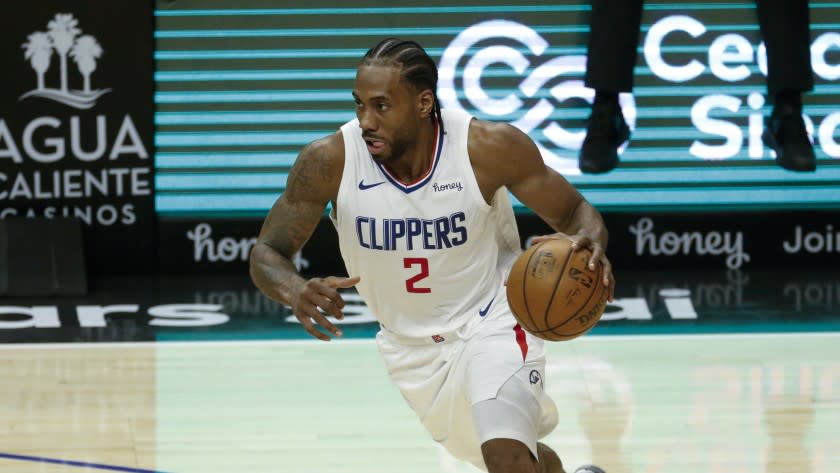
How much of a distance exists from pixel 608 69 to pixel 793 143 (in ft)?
4.17

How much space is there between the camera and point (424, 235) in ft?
13.6

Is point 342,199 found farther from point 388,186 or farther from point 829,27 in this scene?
point 829,27

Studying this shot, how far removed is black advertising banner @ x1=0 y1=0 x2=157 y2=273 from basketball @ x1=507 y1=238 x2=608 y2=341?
17.5 ft

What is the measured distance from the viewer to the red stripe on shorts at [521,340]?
13.5 ft

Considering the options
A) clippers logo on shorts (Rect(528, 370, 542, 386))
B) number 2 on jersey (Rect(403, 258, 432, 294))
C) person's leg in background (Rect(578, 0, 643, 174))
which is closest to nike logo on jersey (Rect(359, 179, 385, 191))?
number 2 on jersey (Rect(403, 258, 432, 294))

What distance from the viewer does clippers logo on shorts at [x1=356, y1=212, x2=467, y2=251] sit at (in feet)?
13.6

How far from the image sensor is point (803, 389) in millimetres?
6410

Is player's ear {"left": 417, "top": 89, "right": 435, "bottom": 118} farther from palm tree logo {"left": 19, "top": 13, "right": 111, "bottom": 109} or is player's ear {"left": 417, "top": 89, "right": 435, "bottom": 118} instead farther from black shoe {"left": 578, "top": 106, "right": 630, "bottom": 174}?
palm tree logo {"left": 19, "top": 13, "right": 111, "bottom": 109}

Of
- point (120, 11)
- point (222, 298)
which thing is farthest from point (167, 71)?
point (222, 298)

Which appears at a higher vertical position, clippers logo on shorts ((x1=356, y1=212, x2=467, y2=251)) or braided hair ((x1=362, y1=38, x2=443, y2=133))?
braided hair ((x1=362, y1=38, x2=443, y2=133))

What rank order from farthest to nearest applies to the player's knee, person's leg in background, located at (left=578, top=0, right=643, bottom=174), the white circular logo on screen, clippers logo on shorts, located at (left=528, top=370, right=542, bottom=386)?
the white circular logo on screen < person's leg in background, located at (left=578, top=0, right=643, bottom=174) < clippers logo on shorts, located at (left=528, top=370, right=542, bottom=386) < the player's knee

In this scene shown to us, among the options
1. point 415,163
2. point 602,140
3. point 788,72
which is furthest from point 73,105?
point 415,163

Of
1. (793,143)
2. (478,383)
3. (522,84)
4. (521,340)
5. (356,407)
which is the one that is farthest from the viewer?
(522,84)

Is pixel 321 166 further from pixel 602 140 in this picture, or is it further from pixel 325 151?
pixel 602 140
